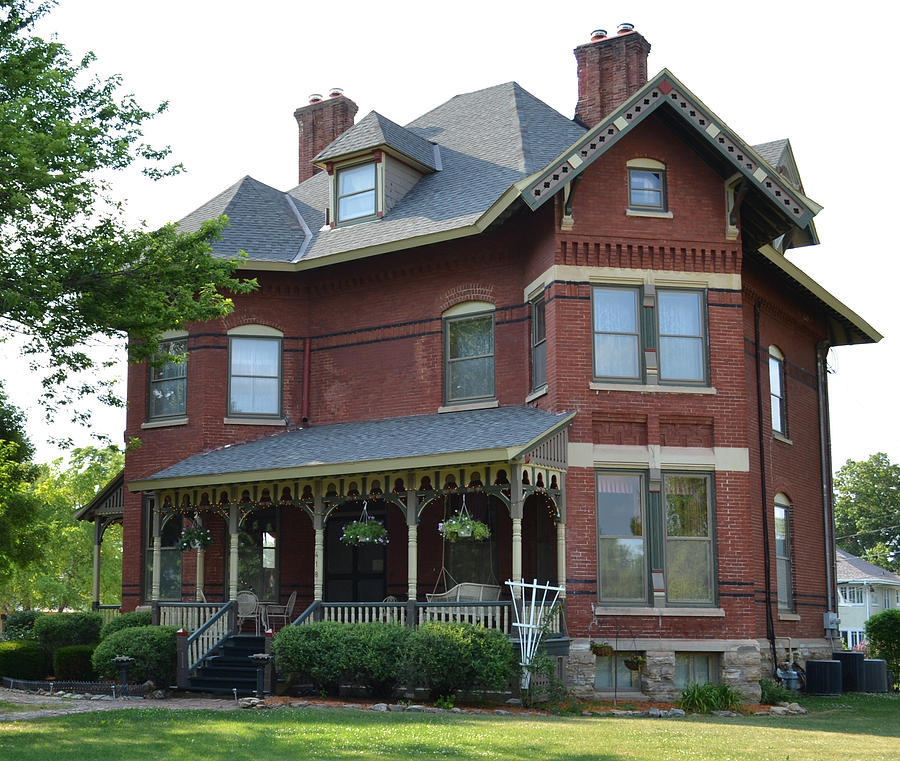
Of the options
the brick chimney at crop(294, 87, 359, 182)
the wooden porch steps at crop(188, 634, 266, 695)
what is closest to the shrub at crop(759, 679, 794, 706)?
the wooden porch steps at crop(188, 634, 266, 695)

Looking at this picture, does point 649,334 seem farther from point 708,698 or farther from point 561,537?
point 708,698

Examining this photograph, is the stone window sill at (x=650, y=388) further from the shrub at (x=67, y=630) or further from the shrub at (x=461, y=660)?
the shrub at (x=67, y=630)

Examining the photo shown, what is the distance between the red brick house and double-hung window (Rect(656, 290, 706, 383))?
4cm

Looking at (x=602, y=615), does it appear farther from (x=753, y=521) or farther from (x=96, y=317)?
(x=96, y=317)

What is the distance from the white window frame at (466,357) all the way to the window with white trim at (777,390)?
577 centimetres

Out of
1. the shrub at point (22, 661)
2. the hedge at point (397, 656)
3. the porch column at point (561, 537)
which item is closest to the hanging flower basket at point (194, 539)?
the shrub at point (22, 661)

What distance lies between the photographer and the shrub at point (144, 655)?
18656 mm

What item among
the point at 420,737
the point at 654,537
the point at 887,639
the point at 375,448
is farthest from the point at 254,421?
the point at 887,639

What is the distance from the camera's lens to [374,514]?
21.9 metres

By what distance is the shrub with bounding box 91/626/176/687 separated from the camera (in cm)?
1866

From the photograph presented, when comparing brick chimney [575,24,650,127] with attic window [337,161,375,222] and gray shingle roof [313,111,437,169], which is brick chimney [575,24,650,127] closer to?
gray shingle roof [313,111,437,169]

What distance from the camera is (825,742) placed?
1339cm

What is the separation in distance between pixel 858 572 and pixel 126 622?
52634 mm

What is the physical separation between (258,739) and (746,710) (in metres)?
8.63
